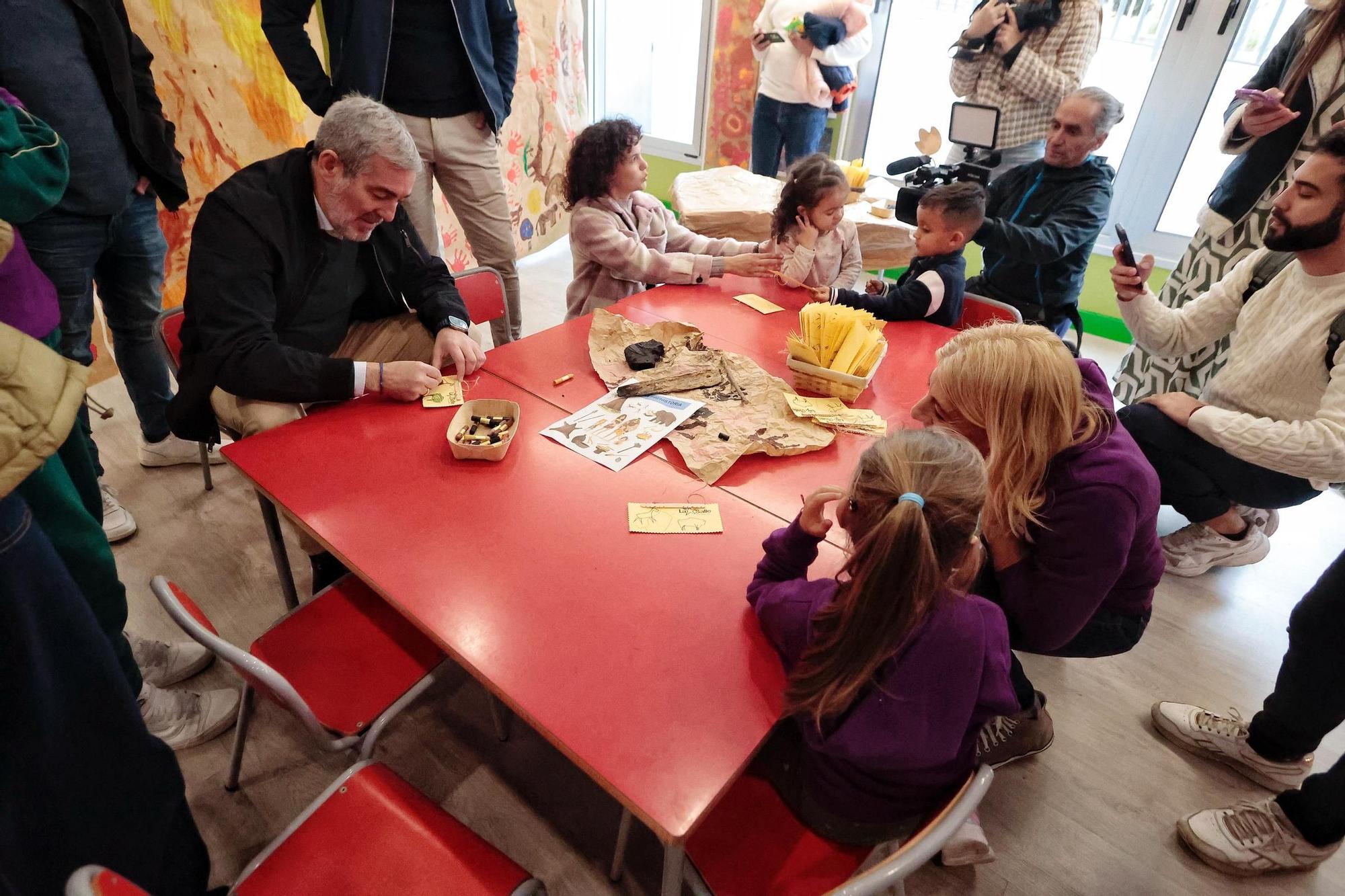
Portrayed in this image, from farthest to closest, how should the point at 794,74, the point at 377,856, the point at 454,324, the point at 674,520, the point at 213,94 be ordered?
the point at 794,74
the point at 213,94
the point at 454,324
the point at 674,520
the point at 377,856

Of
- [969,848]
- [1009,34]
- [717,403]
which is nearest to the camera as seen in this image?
[969,848]

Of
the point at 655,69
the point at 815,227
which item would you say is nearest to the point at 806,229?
the point at 815,227

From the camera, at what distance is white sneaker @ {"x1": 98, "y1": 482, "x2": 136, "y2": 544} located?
2.26m

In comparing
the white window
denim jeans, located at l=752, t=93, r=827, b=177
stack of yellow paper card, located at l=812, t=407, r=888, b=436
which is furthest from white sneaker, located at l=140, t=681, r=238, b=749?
the white window

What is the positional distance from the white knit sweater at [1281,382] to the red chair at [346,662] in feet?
6.69

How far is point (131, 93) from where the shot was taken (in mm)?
1928

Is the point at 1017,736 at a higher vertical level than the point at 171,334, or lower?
lower

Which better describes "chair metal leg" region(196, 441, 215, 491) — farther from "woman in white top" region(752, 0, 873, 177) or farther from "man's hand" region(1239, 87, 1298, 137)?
"man's hand" region(1239, 87, 1298, 137)

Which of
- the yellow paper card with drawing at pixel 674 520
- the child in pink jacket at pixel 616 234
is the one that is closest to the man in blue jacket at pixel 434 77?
the child in pink jacket at pixel 616 234

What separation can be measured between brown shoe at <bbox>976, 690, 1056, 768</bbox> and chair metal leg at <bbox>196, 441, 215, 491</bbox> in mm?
2519

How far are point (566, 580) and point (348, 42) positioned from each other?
223 centimetres

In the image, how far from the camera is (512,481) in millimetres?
1455

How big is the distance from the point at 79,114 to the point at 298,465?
4.04 ft

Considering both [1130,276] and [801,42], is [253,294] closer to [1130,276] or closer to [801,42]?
[1130,276]
